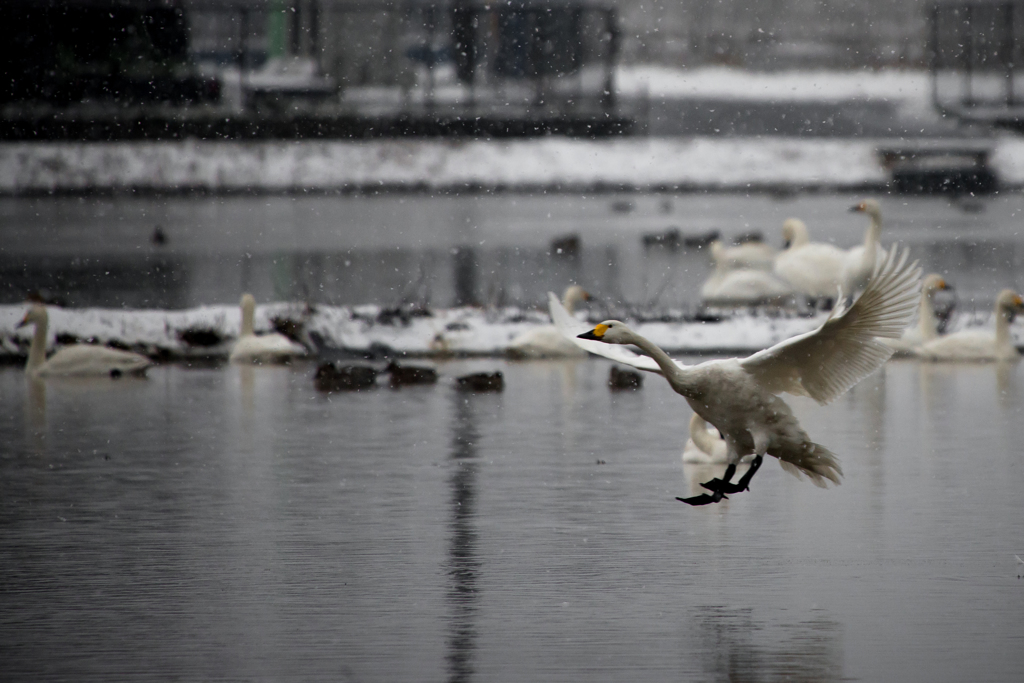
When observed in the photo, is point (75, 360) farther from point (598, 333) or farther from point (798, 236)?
point (598, 333)

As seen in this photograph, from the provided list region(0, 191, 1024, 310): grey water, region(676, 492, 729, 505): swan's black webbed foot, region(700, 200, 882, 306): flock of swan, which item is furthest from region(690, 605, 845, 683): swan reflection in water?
region(700, 200, 882, 306): flock of swan

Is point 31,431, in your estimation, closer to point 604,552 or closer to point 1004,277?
point 604,552

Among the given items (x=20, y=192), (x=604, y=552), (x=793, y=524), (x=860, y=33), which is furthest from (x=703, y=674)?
(x=860, y=33)

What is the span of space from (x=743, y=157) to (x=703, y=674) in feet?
111

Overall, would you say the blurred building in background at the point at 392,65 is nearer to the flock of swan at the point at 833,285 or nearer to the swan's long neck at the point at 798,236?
the flock of swan at the point at 833,285

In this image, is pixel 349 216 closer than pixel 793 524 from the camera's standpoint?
No

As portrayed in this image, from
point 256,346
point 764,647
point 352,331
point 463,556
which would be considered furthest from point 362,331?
point 764,647

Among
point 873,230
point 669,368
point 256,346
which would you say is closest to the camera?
point 669,368

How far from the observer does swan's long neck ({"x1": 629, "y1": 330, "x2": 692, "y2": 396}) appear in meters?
8.02

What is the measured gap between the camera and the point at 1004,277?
854 inches

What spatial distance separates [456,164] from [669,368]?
1200 inches

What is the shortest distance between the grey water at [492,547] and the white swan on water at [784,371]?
1.49ft

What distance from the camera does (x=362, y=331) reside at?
658 inches

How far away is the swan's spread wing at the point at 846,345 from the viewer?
8242 millimetres
